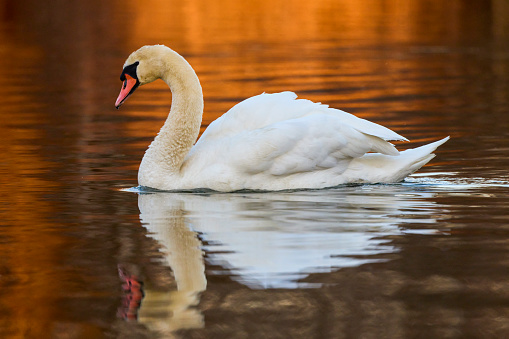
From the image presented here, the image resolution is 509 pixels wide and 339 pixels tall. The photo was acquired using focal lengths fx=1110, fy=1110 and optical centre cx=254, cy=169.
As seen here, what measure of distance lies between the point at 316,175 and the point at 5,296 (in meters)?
3.92

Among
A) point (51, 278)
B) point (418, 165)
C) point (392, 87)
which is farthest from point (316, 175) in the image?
point (392, 87)

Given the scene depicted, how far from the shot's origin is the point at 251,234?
758 cm

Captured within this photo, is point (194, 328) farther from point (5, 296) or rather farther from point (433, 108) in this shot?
point (433, 108)

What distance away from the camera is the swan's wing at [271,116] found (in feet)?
31.2

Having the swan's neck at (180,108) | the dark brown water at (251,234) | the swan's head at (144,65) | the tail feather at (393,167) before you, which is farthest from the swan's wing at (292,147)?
the swan's head at (144,65)

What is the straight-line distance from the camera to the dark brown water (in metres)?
5.66

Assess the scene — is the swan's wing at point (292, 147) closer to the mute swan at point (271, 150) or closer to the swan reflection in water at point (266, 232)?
the mute swan at point (271, 150)

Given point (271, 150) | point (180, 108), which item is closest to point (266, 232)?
point (271, 150)

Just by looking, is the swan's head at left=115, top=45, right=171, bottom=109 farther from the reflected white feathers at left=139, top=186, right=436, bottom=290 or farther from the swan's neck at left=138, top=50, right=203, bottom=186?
the reflected white feathers at left=139, top=186, right=436, bottom=290

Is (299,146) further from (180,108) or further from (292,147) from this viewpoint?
(180,108)

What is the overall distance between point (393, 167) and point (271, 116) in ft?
3.80

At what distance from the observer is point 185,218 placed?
839 cm

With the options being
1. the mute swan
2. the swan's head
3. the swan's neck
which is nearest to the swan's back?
the mute swan

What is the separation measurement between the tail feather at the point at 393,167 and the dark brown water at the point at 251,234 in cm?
11
